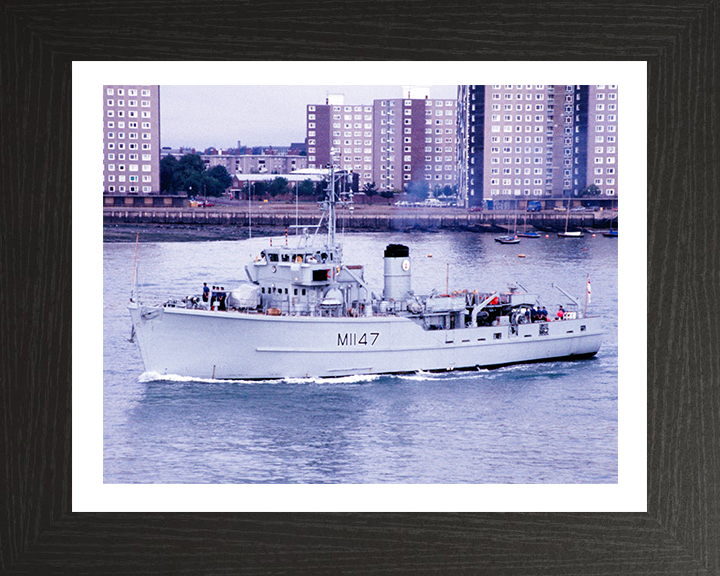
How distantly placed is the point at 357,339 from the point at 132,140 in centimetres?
260

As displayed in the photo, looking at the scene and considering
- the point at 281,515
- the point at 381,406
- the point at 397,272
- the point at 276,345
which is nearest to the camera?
the point at 281,515

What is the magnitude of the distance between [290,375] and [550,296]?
118 inches

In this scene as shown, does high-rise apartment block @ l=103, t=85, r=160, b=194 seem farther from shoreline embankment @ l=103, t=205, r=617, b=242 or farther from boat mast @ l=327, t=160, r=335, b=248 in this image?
boat mast @ l=327, t=160, r=335, b=248

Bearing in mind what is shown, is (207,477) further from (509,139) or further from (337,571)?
(509,139)

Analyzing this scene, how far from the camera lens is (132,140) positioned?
25.3 feet

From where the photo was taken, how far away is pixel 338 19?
5352 mm

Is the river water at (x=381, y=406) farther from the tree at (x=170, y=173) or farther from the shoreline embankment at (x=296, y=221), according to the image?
the tree at (x=170, y=173)

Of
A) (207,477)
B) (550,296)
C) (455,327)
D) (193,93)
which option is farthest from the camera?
(550,296)

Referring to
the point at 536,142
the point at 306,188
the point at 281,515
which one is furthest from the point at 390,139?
the point at 281,515

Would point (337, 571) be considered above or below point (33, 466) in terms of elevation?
below

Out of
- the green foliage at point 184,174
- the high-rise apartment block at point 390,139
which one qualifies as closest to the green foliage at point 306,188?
the high-rise apartment block at point 390,139

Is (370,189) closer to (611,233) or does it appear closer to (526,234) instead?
(526,234)

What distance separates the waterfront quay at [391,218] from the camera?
8.21m

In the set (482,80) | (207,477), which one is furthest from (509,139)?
(207,477)
